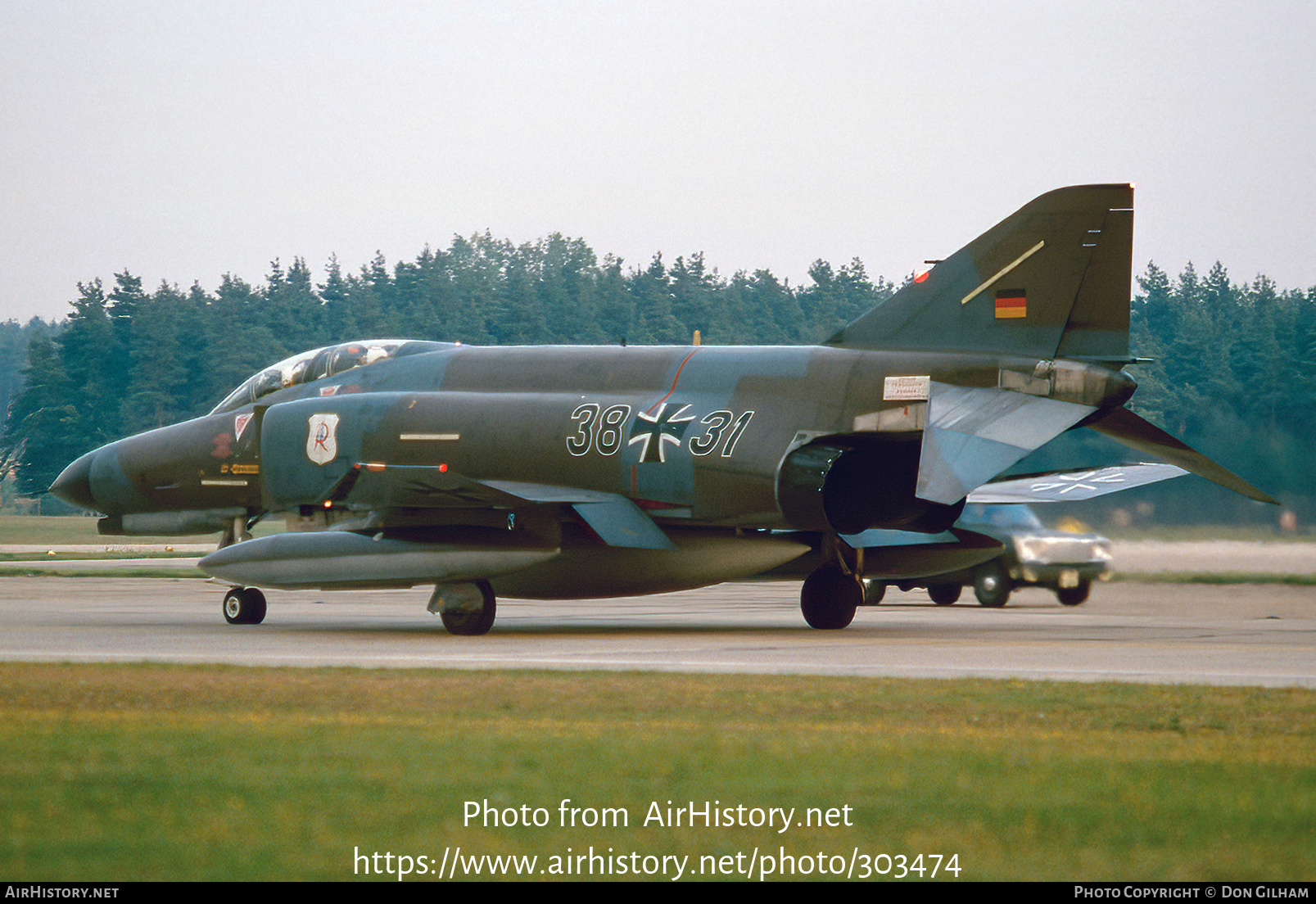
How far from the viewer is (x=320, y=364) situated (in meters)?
21.5

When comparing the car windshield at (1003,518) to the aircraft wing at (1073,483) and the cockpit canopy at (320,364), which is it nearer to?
the aircraft wing at (1073,483)

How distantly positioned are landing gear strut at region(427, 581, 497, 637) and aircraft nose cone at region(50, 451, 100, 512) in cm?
699

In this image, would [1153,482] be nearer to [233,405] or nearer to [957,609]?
[957,609]

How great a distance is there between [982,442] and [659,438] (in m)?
4.33

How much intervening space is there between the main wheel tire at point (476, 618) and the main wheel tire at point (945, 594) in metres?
10.8

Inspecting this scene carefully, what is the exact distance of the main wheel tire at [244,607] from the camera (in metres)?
20.0

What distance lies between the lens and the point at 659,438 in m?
18.2

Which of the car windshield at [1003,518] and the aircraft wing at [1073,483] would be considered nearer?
the aircraft wing at [1073,483]

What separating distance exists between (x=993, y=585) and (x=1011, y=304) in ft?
31.3

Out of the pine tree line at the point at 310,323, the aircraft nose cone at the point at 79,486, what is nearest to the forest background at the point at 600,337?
the pine tree line at the point at 310,323

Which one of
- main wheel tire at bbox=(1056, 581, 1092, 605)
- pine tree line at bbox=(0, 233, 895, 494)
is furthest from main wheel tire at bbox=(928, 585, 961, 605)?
pine tree line at bbox=(0, 233, 895, 494)

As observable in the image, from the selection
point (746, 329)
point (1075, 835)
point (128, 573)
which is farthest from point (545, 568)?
point (746, 329)

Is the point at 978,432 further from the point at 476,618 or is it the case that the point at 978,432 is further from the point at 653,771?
the point at 653,771
